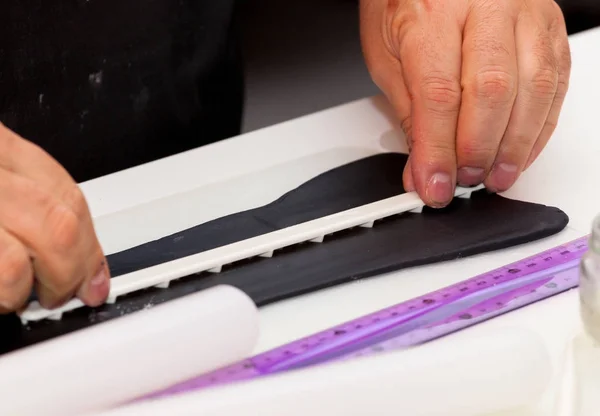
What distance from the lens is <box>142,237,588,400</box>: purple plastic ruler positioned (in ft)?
1.46

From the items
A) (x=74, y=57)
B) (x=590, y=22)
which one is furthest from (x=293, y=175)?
(x=590, y=22)

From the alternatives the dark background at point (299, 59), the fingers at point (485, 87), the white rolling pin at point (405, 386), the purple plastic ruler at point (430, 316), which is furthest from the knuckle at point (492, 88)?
the dark background at point (299, 59)

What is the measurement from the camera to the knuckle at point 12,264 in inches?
16.2

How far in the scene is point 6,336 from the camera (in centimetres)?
A: 46

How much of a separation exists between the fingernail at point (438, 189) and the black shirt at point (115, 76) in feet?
1.15

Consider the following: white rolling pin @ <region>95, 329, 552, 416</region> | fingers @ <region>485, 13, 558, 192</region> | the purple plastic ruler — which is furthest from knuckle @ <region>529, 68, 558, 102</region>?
white rolling pin @ <region>95, 329, 552, 416</region>

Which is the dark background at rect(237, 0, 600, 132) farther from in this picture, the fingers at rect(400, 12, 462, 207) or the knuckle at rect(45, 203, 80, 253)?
the knuckle at rect(45, 203, 80, 253)

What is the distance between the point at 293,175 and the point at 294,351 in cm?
21

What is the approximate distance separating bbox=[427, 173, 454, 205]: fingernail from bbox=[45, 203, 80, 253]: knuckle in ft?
0.86

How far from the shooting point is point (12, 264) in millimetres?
412

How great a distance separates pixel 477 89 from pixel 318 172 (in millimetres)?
149

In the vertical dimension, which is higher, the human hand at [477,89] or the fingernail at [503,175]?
the human hand at [477,89]

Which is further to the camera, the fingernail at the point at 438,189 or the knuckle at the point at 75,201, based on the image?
the fingernail at the point at 438,189

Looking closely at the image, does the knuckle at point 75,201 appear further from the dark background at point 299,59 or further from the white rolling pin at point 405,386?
the dark background at point 299,59
